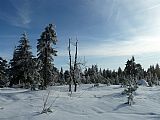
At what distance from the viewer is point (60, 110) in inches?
524

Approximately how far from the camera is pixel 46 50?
3653 centimetres

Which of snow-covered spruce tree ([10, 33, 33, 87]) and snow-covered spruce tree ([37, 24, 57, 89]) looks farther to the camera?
snow-covered spruce tree ([10, 33, 33, 87])

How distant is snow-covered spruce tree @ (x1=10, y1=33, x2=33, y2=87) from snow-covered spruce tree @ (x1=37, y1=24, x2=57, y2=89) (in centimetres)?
509

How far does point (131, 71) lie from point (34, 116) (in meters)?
57.2

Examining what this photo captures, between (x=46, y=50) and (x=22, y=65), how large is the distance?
383 inches

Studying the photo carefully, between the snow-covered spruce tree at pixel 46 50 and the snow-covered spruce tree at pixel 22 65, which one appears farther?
the snow-covered spruce tree at pixel 22 65

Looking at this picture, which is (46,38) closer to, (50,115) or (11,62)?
(11,62)

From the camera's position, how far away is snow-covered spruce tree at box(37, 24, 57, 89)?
3622 centimetres

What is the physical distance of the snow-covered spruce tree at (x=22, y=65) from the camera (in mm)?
44094

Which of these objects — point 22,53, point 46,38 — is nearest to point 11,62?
point 22,53

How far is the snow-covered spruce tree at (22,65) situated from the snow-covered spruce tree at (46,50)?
16.7ft

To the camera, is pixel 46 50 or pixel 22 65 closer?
pixel 46 50

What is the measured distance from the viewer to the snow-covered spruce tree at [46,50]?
36.2 m

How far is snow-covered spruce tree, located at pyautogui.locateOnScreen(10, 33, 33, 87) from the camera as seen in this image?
145 ft
